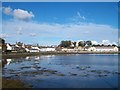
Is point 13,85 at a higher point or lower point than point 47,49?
lower

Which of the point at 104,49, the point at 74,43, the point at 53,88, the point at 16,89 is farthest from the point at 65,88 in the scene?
the point at 74,43

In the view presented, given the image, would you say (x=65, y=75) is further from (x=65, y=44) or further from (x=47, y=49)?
(x=65, y=44)

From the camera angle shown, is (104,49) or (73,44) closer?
(104,49)

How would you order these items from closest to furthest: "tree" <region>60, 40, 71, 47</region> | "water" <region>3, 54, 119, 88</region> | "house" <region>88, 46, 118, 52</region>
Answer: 1. "water" <region>3, 54, 119, 88</region>
2. "house" <region>88, 46, 118, 52</region>
3. "tree" <region>60, 40, 71, 47</region>

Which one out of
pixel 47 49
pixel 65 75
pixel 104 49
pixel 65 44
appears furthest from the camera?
pixel 65 44

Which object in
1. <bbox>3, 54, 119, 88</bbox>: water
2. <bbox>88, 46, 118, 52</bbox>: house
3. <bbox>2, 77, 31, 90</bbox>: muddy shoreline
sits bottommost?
<bbox>3, 54, 119, 88</bbox>: water

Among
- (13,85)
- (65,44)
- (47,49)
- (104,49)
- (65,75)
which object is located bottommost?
(65,75)

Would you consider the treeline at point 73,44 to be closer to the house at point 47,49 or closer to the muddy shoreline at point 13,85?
the house at point 47,49

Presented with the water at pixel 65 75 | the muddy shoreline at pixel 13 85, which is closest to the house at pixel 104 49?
the water at pixel 65 75

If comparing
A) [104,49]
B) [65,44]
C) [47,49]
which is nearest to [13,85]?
[47,49]

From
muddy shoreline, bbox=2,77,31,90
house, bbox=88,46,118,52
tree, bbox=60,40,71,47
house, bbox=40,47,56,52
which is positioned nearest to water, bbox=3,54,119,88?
muddy shoreline, bbox=2,77,31,90

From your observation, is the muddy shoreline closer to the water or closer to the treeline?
the water

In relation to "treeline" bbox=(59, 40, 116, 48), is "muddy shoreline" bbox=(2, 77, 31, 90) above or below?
below

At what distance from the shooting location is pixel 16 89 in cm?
1620
